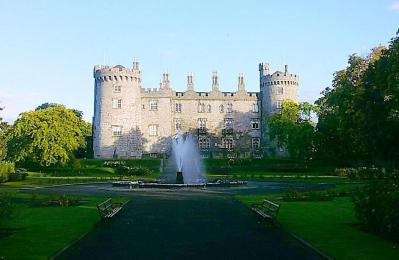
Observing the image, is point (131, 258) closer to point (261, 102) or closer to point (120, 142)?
point (120, 142)

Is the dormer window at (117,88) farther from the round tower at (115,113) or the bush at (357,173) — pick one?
the bush at (357,173)

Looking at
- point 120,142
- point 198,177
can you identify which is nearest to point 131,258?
point 198,177

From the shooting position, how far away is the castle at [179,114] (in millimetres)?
79188

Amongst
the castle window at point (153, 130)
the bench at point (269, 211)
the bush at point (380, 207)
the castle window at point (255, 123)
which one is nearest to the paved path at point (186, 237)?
the bench at point (269, 211)

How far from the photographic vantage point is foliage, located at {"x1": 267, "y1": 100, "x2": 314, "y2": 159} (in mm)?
64113

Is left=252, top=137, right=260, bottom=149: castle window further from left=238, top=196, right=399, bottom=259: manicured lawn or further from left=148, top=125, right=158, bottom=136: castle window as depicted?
left=238, top=196, right=399, bottom=259: manicured lawn

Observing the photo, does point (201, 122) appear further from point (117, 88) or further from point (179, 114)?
point (117, 88)

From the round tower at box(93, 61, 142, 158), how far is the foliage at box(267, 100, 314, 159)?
23071mm

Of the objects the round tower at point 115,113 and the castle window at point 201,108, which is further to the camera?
the castle window at point 201,108

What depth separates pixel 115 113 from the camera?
3115 inches

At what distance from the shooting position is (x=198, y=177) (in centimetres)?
4394

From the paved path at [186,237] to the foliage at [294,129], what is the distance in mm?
43644

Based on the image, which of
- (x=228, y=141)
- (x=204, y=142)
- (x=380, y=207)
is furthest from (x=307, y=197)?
(x=228, y=141)

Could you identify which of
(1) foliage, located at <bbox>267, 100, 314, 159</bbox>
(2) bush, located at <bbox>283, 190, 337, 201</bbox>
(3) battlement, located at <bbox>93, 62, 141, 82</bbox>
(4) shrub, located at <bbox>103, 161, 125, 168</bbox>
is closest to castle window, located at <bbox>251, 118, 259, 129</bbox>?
(1) foliage, located at <bbox>267, 100, 314, 159</bbox>
